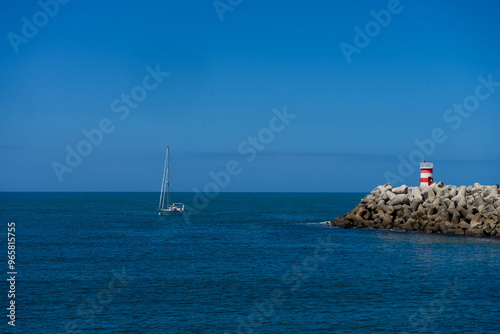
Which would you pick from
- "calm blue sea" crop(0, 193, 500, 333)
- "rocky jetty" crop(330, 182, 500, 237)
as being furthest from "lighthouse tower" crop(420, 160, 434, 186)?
"calm blue sea" crop(0, 193, 500, 333)

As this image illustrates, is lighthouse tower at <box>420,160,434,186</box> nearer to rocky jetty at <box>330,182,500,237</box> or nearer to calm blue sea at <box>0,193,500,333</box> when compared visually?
rocky jetty at <box>330,182,500,237</box>

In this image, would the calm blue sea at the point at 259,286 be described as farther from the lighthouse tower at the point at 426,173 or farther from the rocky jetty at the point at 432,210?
the lighthouse tower at the point at 426,173

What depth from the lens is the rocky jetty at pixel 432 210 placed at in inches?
1940

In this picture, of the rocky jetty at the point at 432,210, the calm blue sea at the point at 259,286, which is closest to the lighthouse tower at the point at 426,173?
the rocky jetty at the point at 432,210

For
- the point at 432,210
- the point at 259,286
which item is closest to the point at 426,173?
the point at 432,210

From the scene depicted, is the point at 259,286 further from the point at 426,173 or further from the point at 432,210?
the point at 426,173

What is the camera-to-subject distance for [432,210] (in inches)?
2103

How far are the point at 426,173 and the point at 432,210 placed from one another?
405 inches

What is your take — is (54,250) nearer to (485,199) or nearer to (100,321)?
(100,321)

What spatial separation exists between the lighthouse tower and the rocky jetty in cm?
206

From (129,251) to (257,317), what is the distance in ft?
71.6

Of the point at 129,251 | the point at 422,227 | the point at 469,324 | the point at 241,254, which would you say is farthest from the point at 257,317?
the point at 422,227

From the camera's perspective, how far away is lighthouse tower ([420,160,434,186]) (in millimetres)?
62594

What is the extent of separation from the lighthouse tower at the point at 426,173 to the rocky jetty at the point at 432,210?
206 cm
